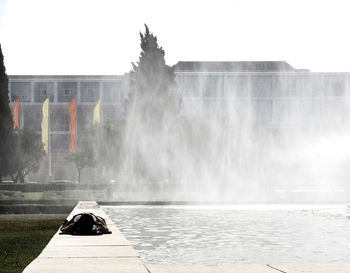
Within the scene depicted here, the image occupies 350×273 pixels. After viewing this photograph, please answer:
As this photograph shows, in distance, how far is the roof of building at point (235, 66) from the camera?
129m

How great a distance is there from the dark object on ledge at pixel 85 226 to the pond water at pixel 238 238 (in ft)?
3.61

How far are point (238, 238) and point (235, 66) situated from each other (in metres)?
111

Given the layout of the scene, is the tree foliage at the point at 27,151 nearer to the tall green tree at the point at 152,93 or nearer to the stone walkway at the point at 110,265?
the tall green tree at the point at 152,93

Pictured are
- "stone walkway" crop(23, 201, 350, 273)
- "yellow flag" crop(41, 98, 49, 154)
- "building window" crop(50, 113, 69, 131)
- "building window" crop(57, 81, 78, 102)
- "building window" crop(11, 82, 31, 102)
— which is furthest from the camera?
"building window" crop(57, 81, 78, 102)

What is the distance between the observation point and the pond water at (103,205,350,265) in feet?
50.5

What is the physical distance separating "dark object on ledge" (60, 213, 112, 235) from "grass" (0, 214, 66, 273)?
646 millimetres

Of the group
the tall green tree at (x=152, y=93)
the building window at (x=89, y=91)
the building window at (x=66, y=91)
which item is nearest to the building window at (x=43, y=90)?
the building window at (x=66, y=91)

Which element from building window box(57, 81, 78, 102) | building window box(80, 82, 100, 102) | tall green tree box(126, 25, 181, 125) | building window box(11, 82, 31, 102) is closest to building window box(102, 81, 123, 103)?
building window box(80, 82, 100, 102)

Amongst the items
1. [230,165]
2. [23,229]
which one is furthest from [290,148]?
[23,229]

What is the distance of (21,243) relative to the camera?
54.8 feet

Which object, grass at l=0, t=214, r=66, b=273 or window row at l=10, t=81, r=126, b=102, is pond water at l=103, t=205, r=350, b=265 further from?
window row at l=10, t=81, r=126, b=102

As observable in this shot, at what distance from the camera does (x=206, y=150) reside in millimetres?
64750

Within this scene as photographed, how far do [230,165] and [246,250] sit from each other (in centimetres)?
4883

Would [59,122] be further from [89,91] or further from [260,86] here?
[260,86]
